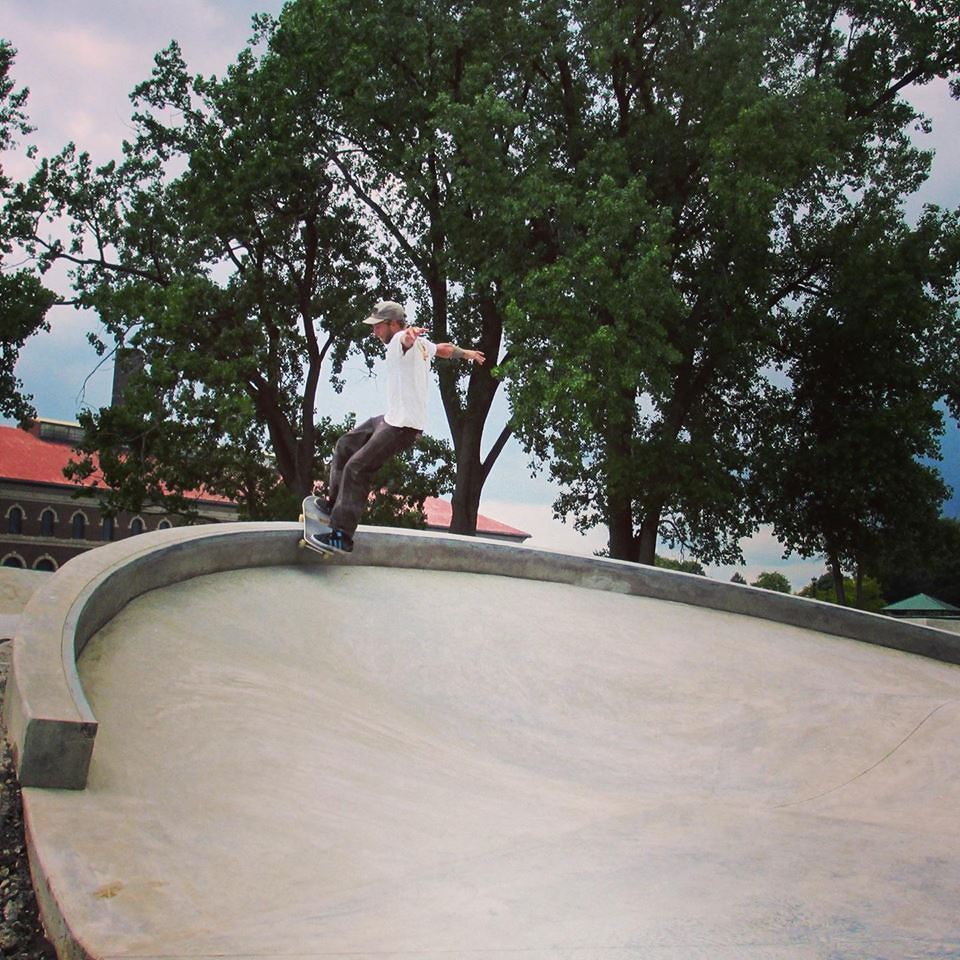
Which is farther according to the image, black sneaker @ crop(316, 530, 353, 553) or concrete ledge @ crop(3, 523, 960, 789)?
black sneaker @ crop(316, 530, 353, 553)

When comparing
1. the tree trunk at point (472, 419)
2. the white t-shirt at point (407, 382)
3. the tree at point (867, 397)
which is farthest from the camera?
the tree trunk at point (472, 419)

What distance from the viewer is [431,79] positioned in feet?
89.1

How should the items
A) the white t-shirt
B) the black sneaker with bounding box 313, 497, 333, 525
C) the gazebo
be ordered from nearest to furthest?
1. the white t-shirt
2. the black sneaker with bounding box 313, 497, 333, 525
3. the gazebo

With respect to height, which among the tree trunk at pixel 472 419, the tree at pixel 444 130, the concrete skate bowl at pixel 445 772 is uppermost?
the tree at pixel 444 130

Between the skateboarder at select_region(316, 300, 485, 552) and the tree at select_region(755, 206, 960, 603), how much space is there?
19.6 metres

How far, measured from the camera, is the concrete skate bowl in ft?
8.88

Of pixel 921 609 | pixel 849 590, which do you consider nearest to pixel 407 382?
pixel 921 609

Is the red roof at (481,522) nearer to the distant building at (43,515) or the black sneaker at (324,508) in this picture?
the distant building at (43,515)

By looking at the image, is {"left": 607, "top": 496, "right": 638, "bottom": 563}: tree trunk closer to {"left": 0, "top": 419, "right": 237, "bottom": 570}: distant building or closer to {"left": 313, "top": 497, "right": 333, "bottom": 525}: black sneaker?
{"left": 313, "top": 497, "right": 333, "bottom": 525}: black sneaker

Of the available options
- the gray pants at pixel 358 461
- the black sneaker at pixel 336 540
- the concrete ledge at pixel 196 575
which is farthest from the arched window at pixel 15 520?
the black sneaker at pixel 336 540

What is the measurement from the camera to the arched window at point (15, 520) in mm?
65688

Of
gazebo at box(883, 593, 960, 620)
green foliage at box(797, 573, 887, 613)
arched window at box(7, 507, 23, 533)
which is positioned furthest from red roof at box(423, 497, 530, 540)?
gazebo at box(883, 593, 960, 620)

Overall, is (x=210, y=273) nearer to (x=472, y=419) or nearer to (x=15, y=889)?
(x=472, y=419)

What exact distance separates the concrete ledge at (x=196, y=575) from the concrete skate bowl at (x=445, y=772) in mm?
21
